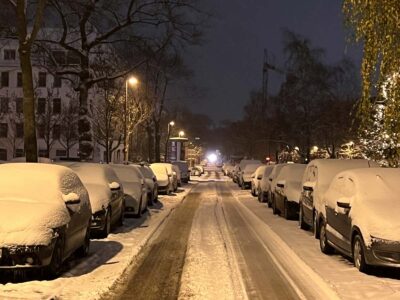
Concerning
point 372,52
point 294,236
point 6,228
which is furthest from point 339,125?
point 6,228

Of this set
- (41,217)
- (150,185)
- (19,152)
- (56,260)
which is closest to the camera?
(41,217)

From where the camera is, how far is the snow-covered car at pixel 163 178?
33.4 m

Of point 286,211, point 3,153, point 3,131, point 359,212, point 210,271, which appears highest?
point 3,131

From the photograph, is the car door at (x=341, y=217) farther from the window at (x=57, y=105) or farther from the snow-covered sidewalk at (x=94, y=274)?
the window at (x=57, y=105)

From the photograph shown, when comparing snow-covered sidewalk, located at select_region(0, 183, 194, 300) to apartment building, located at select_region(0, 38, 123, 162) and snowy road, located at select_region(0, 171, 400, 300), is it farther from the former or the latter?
apartment building, located at select_region(0, 38, 123, 162)

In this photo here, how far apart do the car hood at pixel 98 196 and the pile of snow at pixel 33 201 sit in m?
2.45

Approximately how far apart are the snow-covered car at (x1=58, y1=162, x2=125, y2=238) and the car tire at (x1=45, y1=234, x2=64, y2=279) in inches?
169

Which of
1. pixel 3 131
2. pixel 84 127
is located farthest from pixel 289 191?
pixel 3 131

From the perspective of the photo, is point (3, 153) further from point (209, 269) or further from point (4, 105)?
point (209, 269)

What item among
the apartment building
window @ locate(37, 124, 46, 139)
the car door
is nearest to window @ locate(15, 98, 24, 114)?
the apartment building

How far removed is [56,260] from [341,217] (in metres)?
4.91

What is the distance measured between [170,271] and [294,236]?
5.50 meters

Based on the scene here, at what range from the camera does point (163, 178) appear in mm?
33500

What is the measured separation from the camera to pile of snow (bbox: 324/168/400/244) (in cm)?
906
